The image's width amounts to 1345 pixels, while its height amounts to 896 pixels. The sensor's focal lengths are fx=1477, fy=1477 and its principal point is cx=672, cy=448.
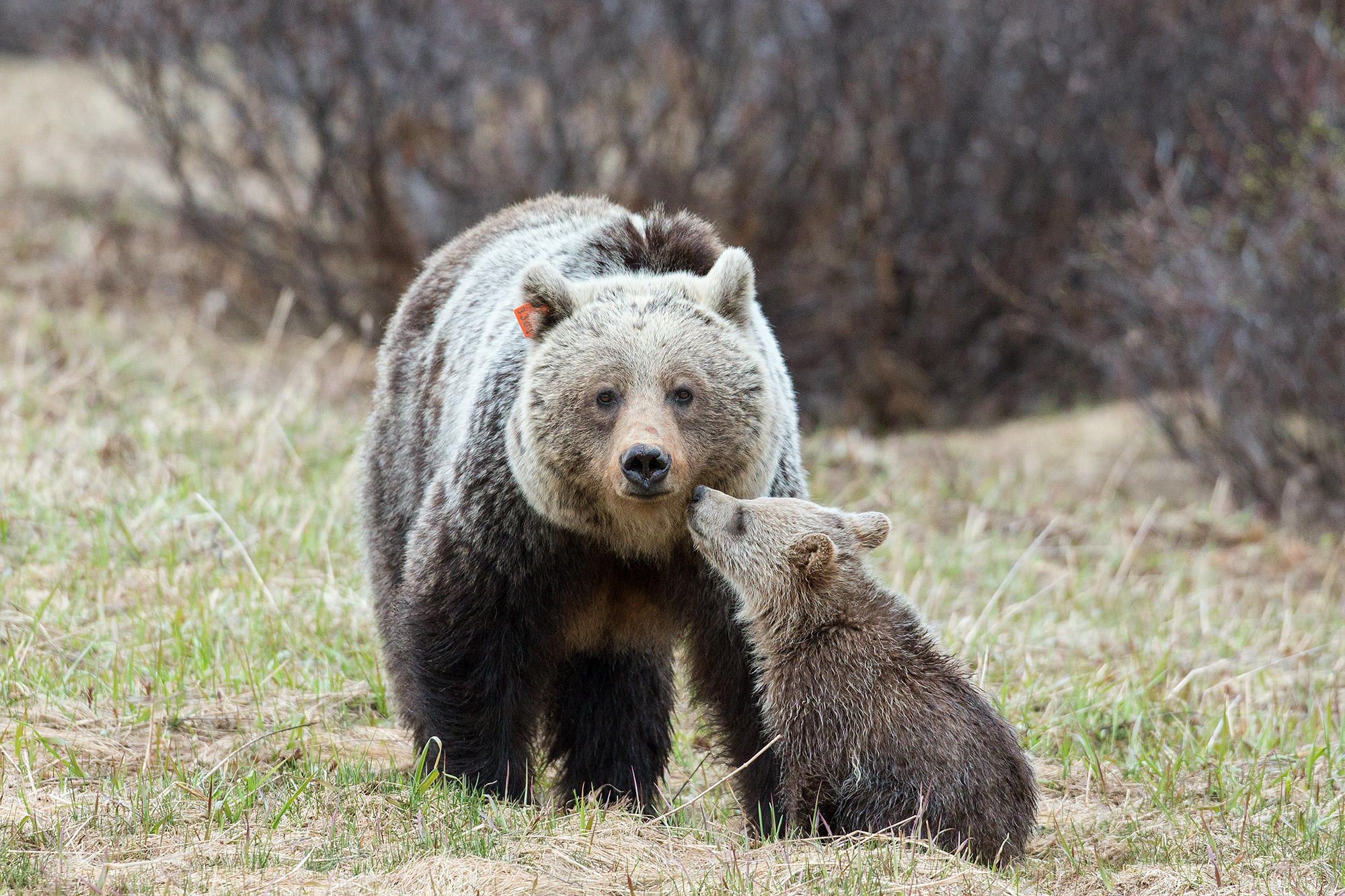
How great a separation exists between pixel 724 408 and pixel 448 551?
3.12 feet

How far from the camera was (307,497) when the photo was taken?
7.34 m

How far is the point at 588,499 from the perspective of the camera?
4273 millimetres

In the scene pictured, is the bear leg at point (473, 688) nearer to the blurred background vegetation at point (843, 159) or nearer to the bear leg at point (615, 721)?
the bear leg at point (615, 721)

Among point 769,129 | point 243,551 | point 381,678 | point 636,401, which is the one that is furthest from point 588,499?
point 769,129

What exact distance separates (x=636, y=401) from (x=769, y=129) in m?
8.33

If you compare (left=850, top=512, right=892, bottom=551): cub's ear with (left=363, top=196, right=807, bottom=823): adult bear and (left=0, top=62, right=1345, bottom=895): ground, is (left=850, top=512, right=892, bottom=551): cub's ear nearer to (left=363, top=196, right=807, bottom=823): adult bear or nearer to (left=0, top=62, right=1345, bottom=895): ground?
(left=363, top=196, right=807, bottom=823): adult bear

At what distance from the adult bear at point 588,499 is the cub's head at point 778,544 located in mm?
92

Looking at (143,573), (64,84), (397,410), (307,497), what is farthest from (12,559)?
(64,84)

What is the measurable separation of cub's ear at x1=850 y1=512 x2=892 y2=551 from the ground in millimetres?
939

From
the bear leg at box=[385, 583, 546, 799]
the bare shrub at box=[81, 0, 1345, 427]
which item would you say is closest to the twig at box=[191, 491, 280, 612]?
the bear leg at box=[385, 583, 546, 799]

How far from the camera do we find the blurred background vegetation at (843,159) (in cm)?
1055

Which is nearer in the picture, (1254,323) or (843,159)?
(1254,323)

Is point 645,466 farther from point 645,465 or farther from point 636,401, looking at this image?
point 636,401

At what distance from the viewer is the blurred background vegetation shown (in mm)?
10555
